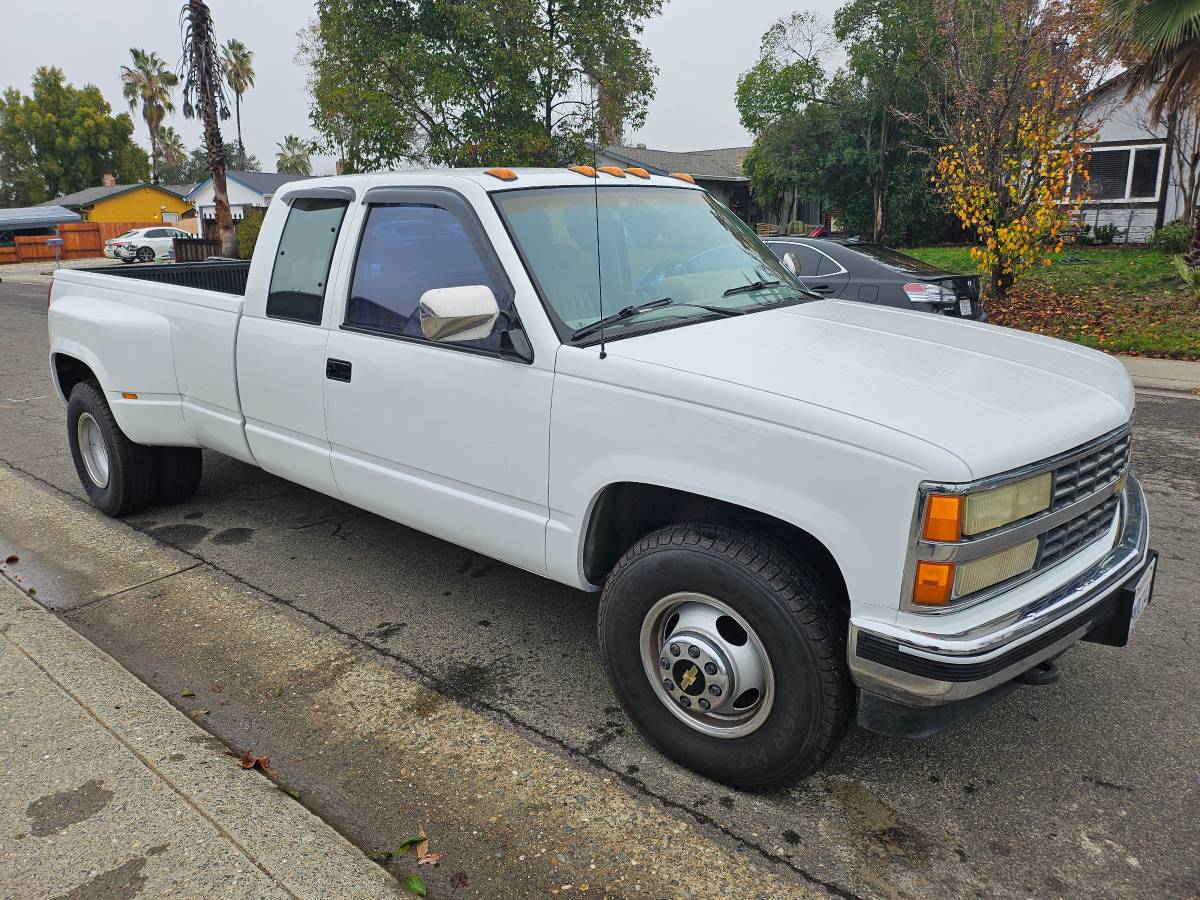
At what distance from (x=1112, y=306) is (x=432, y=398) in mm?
13881

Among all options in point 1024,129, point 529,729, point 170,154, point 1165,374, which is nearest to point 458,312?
point 529,729

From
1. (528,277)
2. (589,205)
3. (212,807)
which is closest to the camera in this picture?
(212,807)

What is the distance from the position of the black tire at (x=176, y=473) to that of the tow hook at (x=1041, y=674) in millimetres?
4642

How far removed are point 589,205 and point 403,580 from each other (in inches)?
84.0

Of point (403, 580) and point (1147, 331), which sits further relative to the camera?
point (1147, 331)

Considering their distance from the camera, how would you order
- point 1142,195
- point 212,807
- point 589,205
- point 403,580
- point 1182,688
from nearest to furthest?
point 212,807 < point 1182,688 < point 589,205 < point 403,580 < point 1142,195

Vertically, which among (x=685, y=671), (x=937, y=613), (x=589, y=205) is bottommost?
(x=685, y=671)

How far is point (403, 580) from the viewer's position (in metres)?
4.67

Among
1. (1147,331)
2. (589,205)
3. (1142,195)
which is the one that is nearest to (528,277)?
(589,205)

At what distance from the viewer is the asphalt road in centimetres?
263

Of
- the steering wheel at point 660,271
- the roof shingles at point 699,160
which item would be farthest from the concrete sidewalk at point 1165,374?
the roof shingles at point 699,160

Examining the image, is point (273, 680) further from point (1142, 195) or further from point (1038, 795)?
point (1142, 195)

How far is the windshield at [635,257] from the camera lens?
336 cm

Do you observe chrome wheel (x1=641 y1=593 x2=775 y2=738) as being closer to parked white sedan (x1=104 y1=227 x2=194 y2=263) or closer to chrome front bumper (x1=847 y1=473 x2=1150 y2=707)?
chrome front bumper (x1=847 y1=473 x2=1150 y2=707)
